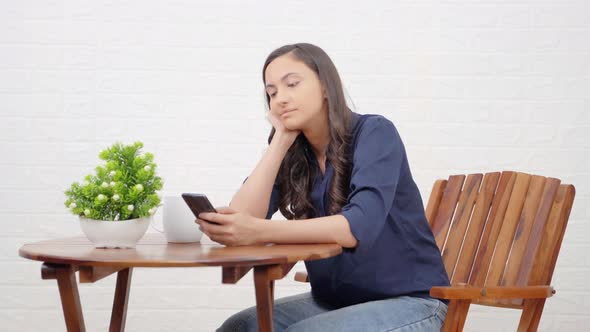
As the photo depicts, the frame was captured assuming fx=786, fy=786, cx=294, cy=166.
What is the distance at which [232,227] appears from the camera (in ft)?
5.94

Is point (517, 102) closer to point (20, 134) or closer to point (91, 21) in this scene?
point (91, 21)

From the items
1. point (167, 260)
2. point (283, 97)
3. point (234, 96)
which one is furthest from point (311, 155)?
point (234, 96)

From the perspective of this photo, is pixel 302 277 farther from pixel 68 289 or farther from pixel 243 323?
pixel 68 289

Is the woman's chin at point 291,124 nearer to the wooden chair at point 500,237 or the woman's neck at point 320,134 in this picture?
the woman's neck at point 320,134

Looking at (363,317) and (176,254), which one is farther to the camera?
(363,317)

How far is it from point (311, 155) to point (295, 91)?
9.2 inches

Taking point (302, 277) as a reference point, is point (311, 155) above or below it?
above

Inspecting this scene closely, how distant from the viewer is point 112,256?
1.63 meters

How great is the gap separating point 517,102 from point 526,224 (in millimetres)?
1586

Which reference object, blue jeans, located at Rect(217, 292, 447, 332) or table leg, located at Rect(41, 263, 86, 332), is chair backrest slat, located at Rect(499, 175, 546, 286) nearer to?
blue jeans, located at Rect(217, 292, 447, 332)

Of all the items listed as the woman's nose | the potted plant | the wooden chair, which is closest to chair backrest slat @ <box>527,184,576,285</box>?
the wooden chair

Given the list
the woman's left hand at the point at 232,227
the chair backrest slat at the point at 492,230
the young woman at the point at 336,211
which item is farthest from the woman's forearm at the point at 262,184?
the chair backrest slat at the point at 492,230

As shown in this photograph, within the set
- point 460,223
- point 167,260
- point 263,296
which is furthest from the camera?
point 460,223

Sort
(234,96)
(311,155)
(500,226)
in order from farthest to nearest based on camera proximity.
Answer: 1. (234,96)
2. (500,226)
3. (311,155)
